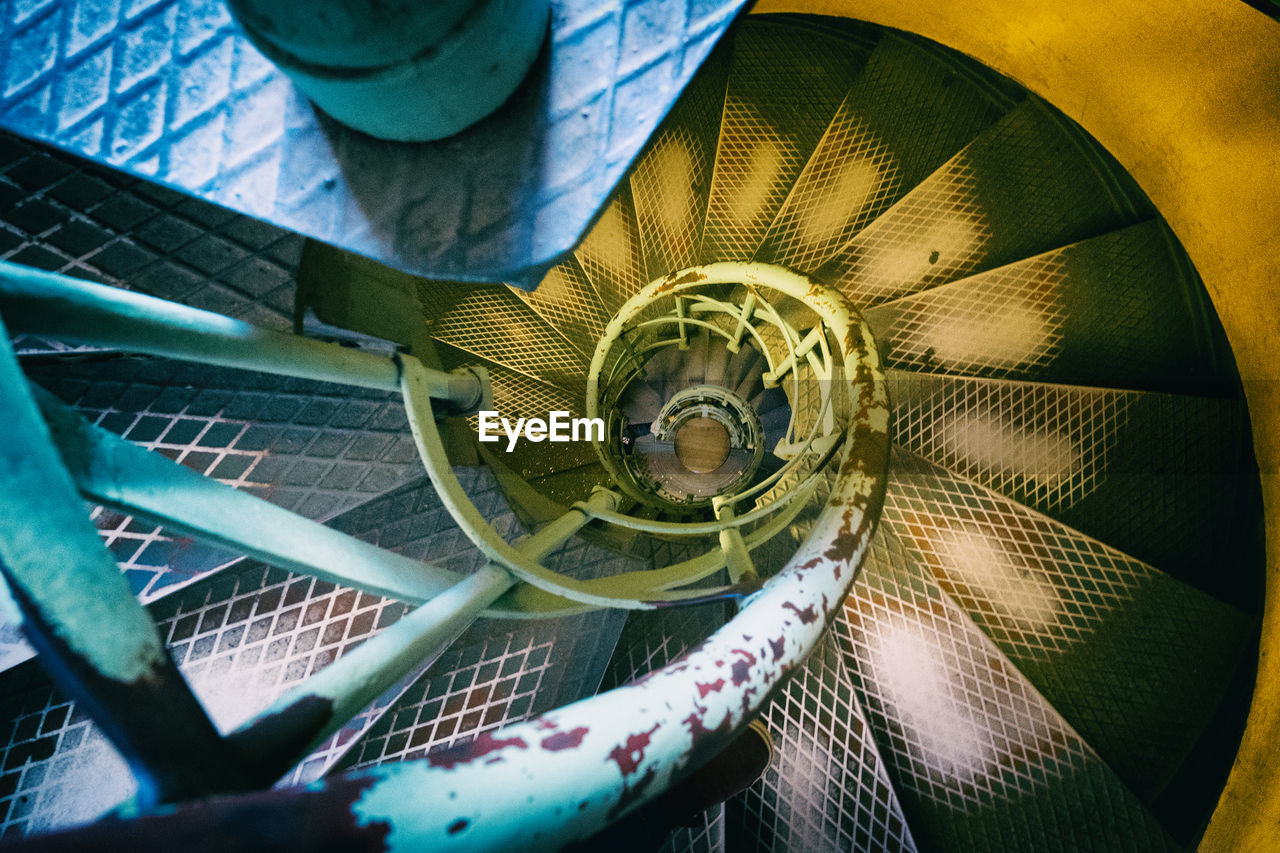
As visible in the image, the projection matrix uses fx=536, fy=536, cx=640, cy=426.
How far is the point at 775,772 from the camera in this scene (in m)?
2.49

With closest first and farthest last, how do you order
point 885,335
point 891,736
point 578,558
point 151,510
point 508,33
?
1. point 508,33
2. point 151,510
3. point 891,736
4. point 885,335
5. point 578,558

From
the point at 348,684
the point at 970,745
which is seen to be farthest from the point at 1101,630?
the point at 348,684

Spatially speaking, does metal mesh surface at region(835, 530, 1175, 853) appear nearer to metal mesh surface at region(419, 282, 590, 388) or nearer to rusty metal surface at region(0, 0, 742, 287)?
rusty metal surface at region(0, 0, 742, 287)

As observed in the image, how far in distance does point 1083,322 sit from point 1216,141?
0.80 meters

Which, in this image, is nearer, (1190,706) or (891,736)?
(1190,706)

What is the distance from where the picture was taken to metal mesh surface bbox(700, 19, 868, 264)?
307 cm

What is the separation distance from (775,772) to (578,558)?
147cm

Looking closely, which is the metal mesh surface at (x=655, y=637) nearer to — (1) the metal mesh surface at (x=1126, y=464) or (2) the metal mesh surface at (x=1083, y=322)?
(1) the metal mesh surface at (x=1126, y=464)

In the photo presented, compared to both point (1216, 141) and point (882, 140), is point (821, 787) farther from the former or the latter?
point (882, 140)

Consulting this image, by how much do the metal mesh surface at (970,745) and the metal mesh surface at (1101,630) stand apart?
0.11m

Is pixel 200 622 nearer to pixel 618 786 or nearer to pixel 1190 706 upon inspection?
pixel 618 786

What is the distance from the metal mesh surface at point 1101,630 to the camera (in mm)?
2285

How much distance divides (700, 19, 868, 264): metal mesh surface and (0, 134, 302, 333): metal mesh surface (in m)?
2.45

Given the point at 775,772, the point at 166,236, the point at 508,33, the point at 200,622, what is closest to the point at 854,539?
the point at 508,33
